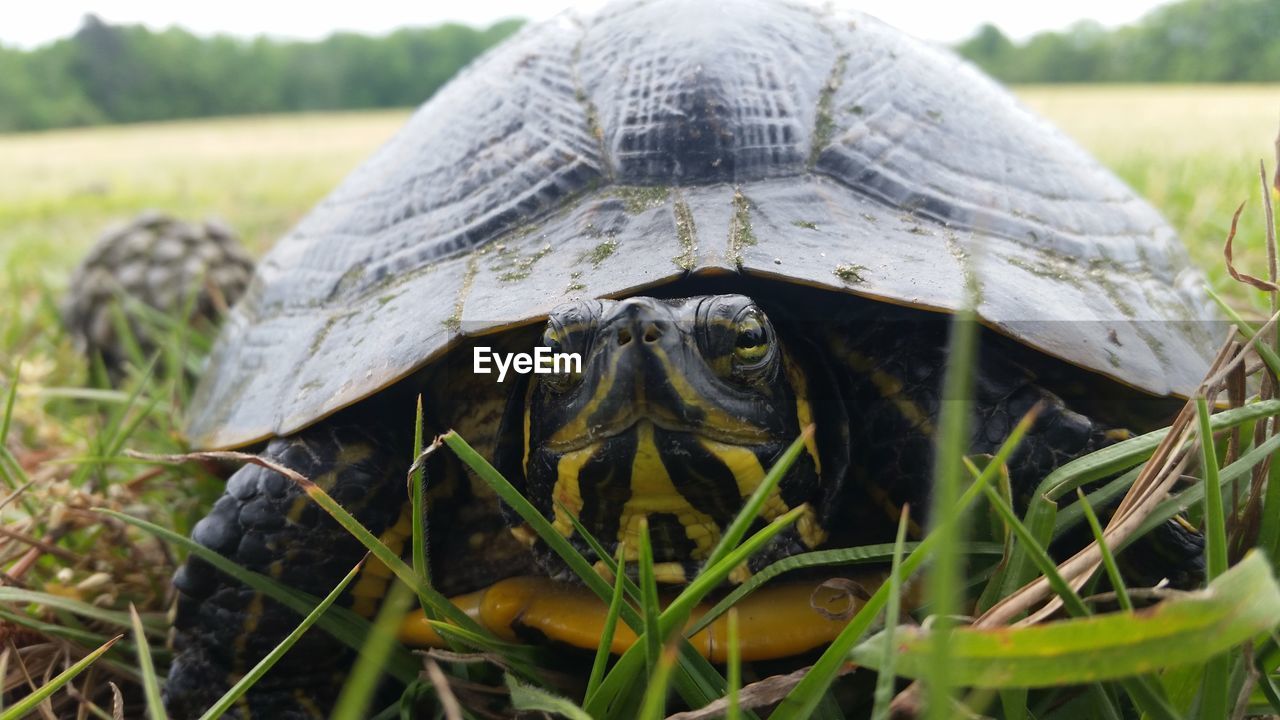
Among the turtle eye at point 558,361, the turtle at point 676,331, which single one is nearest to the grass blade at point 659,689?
the turtle at point 676,331

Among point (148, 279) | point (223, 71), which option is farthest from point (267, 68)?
point (148, 279)

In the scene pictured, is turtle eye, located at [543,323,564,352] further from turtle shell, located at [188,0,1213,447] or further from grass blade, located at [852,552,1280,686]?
grass blade, located at [852,552,1280,686]

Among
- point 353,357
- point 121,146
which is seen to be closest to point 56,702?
point 353,357

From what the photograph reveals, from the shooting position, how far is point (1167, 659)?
0.63m

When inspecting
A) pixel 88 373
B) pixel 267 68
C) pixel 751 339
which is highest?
pixel 267 68

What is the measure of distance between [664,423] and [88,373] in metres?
2.37

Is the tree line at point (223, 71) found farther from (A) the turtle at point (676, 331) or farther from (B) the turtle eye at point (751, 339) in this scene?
(B) the turtle eye at point (751, 339)

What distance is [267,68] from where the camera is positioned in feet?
153

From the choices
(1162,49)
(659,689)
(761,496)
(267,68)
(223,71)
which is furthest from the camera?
(267,68)

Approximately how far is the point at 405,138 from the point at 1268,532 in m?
1.67

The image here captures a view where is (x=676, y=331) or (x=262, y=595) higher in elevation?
(x=676, y=331)

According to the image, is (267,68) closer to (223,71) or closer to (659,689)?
(223,71)

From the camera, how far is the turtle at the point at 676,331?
3.51 feet

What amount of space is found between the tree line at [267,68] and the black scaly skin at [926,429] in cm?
2496
